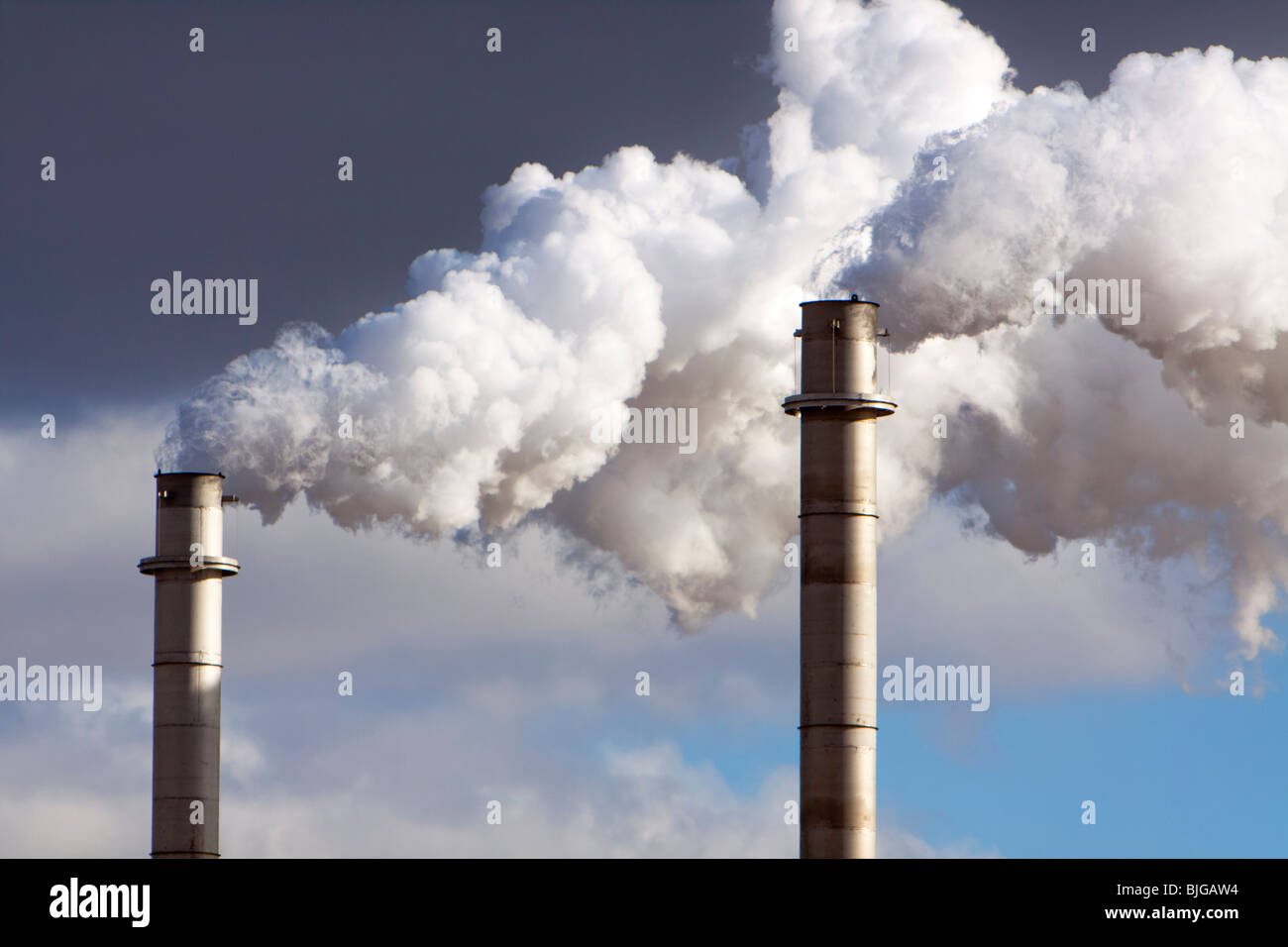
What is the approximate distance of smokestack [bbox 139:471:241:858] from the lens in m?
56.4

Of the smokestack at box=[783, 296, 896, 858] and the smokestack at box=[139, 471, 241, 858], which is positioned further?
the smokestack at box=[139, 471, 241, 858]

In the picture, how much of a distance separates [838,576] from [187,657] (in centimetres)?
Result: 1959

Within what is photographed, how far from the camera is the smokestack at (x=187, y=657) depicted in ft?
185

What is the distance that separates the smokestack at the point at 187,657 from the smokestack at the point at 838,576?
59.1 feet

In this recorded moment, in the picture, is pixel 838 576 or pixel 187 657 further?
pixel 187 657

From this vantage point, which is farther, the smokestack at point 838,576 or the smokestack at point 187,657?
the smokestack at point 187,657

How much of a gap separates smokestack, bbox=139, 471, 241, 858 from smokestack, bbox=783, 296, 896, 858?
1802 centimetres

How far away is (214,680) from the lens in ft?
188

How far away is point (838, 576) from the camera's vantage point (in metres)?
46.0
